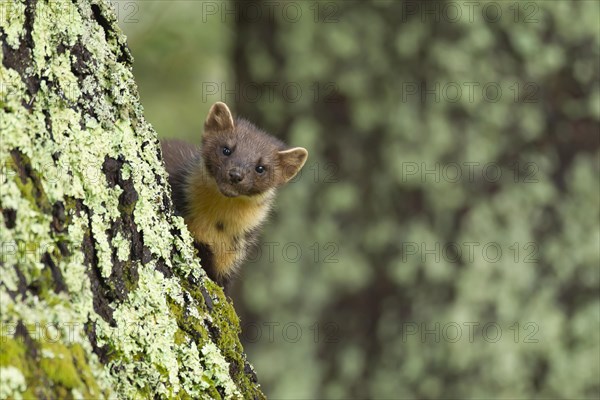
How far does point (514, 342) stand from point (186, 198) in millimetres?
3343

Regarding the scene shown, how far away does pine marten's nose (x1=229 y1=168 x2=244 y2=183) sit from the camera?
4763mm

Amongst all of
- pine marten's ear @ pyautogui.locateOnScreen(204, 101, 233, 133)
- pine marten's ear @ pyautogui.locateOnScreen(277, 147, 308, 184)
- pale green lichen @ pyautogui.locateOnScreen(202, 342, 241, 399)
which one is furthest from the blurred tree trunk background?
pale green lichen @ pyautogui.locateOnScreen(202, 342, 241, 399)

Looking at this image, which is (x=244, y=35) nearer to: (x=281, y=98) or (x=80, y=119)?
(x=281, y=98)

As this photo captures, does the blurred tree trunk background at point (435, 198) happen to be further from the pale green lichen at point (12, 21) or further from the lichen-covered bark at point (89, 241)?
the pale green lichen at point (12, 21)

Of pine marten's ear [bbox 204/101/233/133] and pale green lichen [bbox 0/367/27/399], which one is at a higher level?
pale green lichen [bbox 0/367/27/399]

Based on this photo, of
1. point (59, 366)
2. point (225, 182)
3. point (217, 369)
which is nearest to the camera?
point (59, 366)

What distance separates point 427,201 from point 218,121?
8.31 feet

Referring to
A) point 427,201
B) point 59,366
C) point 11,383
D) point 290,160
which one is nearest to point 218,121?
point 290,160

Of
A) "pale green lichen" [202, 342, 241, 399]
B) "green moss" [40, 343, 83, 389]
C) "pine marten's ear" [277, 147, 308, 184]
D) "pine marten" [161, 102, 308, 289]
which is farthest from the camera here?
"pine marten's ear" [277, 147, 308, 184]

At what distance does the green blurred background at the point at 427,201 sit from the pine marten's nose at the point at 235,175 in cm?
261

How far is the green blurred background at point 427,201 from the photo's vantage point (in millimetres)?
6953

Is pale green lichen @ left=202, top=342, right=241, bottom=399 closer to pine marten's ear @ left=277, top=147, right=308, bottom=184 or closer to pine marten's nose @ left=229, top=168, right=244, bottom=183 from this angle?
pine marten's nose @ left=229, top=168, right=244, bottom=183

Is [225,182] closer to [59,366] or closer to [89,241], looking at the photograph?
[89,241]

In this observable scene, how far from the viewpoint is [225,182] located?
4.75 meters
